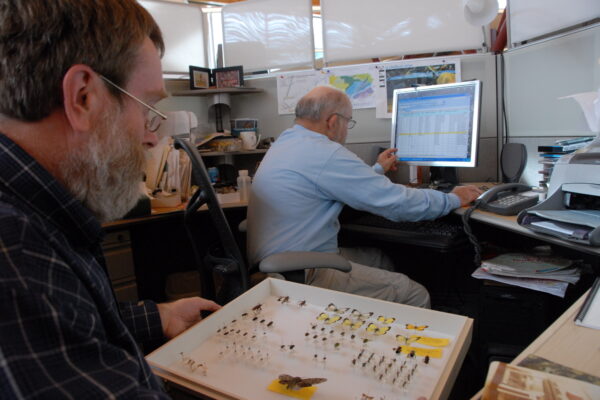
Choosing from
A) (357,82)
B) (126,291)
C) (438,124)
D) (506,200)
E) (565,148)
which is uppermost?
(357,82)

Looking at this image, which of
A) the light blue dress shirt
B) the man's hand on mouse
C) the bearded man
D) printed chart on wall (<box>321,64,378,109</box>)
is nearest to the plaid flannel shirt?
the bearded man

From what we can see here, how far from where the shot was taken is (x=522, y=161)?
5.97 feet

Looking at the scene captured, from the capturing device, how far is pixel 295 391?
615 millimetres

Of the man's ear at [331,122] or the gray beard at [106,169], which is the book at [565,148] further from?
the gray beard at [106,169]

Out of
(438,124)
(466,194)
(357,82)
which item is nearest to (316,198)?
(466,194)

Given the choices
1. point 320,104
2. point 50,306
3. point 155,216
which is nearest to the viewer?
point 50,306

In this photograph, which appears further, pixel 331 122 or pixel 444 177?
pixel 444 177

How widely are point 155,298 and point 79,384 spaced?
6.48 feet

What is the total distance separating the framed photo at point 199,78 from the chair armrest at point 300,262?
1.43 metres

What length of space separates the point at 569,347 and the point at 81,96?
79 cm

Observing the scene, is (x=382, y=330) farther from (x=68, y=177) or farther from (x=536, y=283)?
(x=536, y=283)

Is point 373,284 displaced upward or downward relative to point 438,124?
downward

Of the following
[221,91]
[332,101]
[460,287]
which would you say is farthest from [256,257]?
[460,287]

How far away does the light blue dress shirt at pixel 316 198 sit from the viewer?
5.06ft
